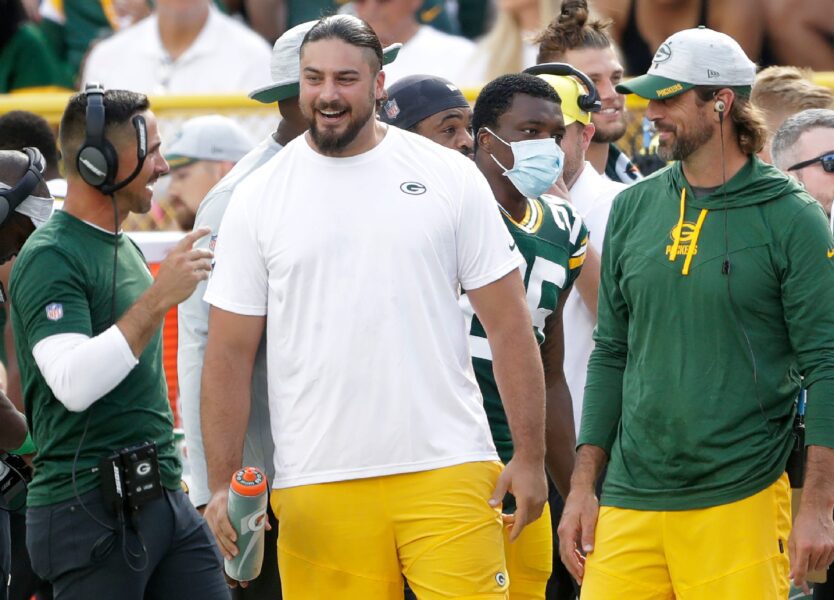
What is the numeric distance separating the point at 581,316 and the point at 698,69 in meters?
1.61

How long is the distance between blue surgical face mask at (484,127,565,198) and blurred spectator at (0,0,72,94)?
635 cm

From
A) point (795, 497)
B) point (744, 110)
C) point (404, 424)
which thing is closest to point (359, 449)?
point (404, 424)

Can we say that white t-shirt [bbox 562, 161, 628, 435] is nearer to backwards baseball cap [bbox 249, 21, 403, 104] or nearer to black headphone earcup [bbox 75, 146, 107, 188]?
backwards baseball cap [bbox 249, 21, 403, 104]

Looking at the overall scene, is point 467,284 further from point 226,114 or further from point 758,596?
point 226,114

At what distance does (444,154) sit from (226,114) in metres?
4.61

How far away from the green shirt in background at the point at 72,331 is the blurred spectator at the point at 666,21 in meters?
4.76

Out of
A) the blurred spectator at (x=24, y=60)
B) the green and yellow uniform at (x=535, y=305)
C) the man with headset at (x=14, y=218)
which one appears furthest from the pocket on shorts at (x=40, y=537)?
the blurred spectator at (x=24, y=60)

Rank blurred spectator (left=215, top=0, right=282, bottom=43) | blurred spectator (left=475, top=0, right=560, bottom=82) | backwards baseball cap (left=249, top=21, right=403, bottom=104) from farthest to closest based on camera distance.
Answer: blurred spectator (left=215, top=0, right=282, bottom=43) → blurred spectator (left=475, top=0, right=560, bottom=82) → backwards baseball cap (left=249, top=21, right=403, bottom=104)

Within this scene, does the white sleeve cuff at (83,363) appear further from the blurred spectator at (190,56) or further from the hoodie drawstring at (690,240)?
the blurred spectator at (190,56)

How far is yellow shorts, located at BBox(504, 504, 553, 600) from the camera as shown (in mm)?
5383

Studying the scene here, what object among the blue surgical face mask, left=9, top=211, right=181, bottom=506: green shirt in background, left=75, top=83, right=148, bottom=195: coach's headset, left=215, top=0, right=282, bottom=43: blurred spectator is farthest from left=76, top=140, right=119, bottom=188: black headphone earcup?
left=215, top=0, right=282, bottom=43: blurred spectator

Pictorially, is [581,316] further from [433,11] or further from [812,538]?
[433,11]

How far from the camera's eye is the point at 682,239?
4.71 metres

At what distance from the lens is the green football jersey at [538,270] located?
5.46 metres
